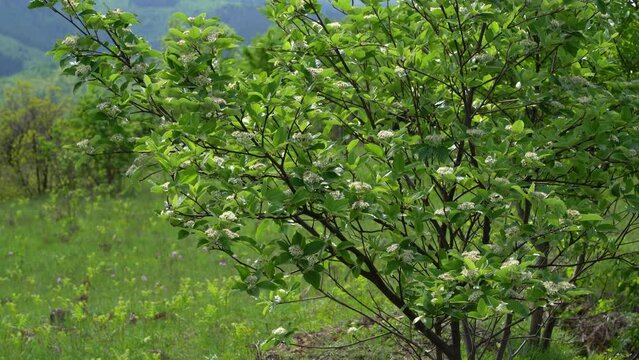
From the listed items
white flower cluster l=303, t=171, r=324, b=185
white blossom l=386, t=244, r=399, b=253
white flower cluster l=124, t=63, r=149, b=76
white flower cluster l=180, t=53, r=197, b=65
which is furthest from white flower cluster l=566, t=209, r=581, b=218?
white flower cluster l=124, t=63, r=149, b=76

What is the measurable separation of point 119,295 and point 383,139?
8.03m

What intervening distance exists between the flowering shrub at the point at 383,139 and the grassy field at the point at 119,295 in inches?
61.5

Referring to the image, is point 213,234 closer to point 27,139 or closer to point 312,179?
point 312,179

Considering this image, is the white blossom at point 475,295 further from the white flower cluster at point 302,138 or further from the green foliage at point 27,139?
the green foliage at point 27,139

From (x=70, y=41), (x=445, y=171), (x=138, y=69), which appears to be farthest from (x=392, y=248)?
(x=70, y=41)

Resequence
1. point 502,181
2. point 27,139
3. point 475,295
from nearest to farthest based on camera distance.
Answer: point 475,295
point 502,181
point 27,139

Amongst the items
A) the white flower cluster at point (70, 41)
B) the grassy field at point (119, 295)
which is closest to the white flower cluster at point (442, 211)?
the grassy field at point (119, 295)

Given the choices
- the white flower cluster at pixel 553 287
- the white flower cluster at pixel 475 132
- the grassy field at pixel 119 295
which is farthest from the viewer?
the grassy field at pixel 119 295

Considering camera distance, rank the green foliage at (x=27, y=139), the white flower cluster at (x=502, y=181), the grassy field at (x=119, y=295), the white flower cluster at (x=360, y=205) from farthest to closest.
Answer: the green foliage at (x=27, y=139) → the grassy field at (x=119, y=295) → the white flower cluster at (x=502, y=181) → the white flower cluster at (x=360, y=205)

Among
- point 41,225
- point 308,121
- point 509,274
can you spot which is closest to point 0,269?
point 41,225

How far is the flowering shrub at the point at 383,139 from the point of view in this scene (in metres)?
3.14

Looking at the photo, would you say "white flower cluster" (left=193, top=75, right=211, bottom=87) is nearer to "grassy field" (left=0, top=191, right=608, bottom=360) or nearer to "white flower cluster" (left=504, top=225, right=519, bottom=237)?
"grassy field" (left=0, top=191, right=608, bottom=360)

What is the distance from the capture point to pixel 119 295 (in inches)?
404

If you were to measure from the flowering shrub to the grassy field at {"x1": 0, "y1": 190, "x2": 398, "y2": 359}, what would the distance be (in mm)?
1563
